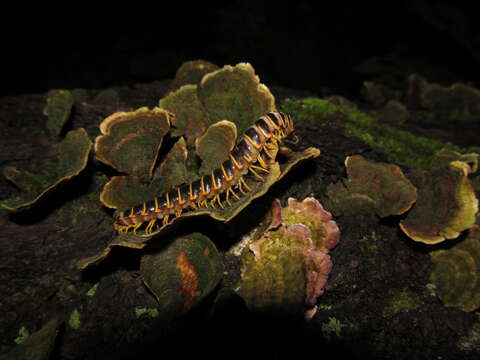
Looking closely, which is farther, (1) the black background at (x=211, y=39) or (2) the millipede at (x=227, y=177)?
(1) the black background at (x=211, y=39)

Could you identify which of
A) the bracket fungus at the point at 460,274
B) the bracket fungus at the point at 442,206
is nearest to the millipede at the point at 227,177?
the bracket fungus at the point at 442,206

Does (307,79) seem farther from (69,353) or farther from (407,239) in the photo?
(69,353)

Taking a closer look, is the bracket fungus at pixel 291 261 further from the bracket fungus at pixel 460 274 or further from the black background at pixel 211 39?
the black background at pixel 211 39

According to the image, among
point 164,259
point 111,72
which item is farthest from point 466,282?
A: point 111,72

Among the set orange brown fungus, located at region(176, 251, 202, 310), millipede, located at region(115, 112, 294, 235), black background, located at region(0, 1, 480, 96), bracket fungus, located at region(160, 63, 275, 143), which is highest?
bracket fungus, located at region(160, 63, 275, 143)

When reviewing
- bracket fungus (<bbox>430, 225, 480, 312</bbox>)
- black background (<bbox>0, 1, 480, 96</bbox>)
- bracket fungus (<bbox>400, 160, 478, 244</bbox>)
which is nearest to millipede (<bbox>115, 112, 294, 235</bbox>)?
bracket fungus (<bbox>400, 160, 478, 244</bbox>)

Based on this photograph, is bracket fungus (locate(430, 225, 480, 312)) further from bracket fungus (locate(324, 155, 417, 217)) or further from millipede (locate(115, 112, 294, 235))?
millipede (locate(115, 112, 294, 235))

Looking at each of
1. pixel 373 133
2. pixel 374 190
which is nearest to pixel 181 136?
pixel 374 190
